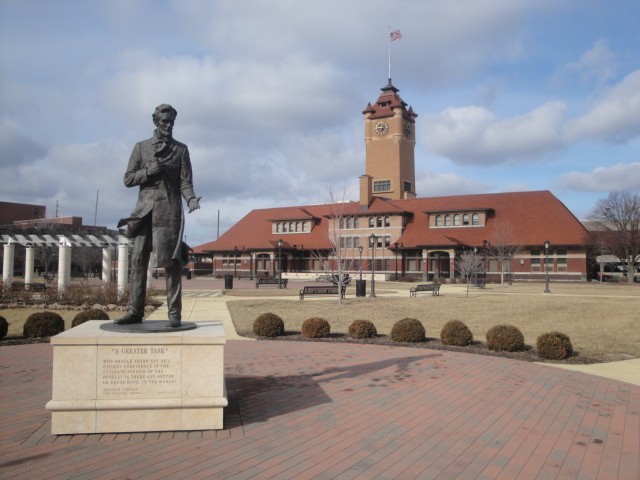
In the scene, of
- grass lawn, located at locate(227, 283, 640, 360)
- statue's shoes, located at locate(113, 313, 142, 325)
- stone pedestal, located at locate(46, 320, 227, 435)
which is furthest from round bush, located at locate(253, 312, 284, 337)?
stone pedestal, located at locate(46, 320, 227, 435)

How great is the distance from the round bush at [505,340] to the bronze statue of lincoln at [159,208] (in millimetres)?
8062

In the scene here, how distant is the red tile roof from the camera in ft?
176

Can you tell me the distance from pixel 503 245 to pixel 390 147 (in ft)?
93.4

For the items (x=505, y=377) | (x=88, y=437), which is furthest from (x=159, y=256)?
(x=505, y=377)

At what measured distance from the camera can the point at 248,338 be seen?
1405cm

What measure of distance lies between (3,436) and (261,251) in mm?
62733

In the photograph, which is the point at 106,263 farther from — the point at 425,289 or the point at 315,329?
the point at 315,329

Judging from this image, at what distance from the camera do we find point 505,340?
1176 centimetres

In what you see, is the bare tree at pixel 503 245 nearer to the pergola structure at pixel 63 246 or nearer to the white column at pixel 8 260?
the pergola structure at pixel 63 246

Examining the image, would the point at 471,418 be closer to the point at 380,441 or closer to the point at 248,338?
the point at 380,441

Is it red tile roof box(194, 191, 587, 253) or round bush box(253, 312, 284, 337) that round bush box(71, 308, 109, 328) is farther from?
red tile roof box(194, 191, 587, 253)

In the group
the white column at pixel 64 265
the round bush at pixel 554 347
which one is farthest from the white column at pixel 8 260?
the round bush at pixel 554 347

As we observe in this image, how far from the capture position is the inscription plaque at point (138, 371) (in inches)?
227

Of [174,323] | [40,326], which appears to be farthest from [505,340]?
[40,326]
